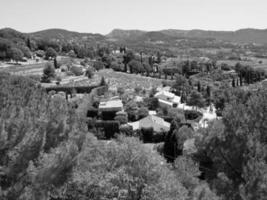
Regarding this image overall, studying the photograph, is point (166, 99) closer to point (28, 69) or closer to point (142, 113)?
point (142, 113)

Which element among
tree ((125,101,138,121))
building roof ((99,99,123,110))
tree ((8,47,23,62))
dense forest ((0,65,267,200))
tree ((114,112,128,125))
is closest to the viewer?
dense forest ((0,65,267,200))

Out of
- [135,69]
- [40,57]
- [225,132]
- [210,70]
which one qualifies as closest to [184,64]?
[210,70]

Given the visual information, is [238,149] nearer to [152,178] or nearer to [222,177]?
[222,177]

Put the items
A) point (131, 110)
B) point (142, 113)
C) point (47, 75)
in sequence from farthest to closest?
point (47, 75) < point (131, 110) < point (142, 113)

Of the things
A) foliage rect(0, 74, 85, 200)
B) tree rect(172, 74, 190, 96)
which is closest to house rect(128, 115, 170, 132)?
foliage rect(0, 74, 85, 200)

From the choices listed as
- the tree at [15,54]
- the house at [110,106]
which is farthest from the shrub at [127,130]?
the tree at [15,54]

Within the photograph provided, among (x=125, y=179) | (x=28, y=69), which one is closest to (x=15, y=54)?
(x=28, y=69)

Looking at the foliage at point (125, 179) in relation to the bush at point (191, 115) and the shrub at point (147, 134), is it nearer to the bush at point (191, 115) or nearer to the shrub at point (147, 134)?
the shrub at point (147, 134)

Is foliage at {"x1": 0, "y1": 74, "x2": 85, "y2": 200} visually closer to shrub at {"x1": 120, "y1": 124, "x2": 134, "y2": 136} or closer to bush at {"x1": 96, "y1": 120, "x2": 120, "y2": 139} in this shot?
shrub at {"x1": 120, "y1": 124, "x2": 134, "y2": 136}

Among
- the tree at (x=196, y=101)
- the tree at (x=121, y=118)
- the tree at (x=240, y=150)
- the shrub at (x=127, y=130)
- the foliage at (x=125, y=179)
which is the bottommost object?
the tree at (x=196, y=101)

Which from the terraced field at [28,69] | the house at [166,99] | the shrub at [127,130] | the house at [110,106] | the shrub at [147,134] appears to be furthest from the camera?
the terraced field at [28,69]

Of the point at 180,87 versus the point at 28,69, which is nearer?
the point at 180,87

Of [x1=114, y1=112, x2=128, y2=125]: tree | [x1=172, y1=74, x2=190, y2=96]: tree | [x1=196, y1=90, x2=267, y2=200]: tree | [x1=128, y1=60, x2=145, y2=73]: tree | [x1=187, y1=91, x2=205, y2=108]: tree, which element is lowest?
[x1=128, y1=60, x2=145, y2=73]: tree
